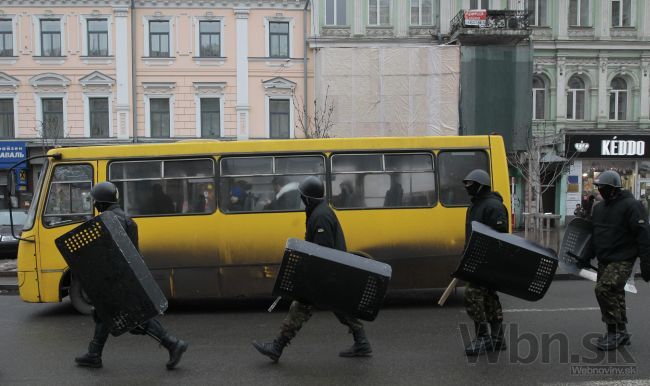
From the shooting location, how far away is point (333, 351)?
20.8 feet

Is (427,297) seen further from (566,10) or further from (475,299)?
(566,10)

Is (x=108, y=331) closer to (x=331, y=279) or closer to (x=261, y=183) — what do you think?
(x=331, y=279)

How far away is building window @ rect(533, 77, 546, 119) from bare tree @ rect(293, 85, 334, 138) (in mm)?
9590

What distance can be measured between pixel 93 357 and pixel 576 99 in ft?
84.3

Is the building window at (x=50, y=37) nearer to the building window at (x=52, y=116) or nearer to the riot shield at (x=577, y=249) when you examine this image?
the building window at (x=52, y=116)

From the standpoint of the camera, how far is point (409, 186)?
8.66 m

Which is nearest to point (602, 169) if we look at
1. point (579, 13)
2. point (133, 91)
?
point (579, 13)

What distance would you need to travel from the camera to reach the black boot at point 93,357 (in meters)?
5.75

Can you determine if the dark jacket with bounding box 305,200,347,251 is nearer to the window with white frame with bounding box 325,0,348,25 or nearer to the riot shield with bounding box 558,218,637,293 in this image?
the riot shield with bounding box 558,218,637,293

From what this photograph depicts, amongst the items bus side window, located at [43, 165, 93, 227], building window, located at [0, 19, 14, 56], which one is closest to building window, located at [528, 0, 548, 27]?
building window, located at [0, 19, 14, 56]

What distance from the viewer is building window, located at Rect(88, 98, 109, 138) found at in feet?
82.8

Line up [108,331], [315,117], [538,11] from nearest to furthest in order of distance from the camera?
[108,331] < [315,117] < [538,11]

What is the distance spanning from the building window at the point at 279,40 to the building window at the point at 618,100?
1515 centimetres

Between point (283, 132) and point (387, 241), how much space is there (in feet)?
59.1
